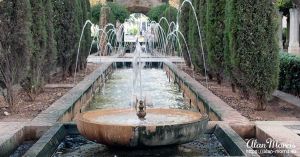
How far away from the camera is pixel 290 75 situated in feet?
32.2

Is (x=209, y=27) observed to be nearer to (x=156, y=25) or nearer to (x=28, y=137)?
(x=28, y=137)

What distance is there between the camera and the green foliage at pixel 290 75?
945 centimetres

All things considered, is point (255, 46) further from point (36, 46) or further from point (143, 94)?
point (36, 46)

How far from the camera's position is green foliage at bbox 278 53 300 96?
9445 mm

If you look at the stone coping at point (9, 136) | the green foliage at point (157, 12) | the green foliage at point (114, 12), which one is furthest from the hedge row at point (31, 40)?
the green foliage at point (157, 12)

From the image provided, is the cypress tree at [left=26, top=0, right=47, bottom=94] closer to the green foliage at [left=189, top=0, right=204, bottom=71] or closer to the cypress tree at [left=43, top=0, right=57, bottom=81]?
the cypress tree at [left=43, top=0, right=57, bottom=81]

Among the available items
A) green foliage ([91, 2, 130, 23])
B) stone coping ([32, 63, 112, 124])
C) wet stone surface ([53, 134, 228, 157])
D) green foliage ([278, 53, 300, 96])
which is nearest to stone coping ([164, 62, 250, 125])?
wet stone surface ([53, 134, 228, 157])

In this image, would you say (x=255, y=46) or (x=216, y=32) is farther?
(x=216, y=32)

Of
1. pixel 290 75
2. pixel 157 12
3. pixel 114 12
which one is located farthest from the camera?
pixel 157 12

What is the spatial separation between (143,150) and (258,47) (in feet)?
11.5

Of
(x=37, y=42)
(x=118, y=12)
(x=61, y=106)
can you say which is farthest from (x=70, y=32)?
(x=118, y=12)

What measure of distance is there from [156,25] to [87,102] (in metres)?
22.6
